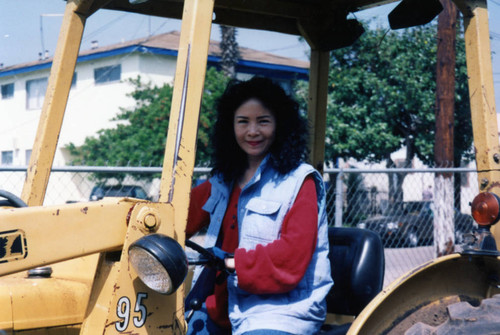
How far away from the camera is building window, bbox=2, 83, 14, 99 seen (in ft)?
87.5

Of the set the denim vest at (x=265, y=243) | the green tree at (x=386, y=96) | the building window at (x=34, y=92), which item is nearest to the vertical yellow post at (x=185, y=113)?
the denim vest at (x=265, y=243)

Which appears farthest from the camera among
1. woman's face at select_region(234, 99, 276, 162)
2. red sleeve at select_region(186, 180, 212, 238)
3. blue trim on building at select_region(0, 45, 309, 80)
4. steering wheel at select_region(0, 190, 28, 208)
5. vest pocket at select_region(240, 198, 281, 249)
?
blue trim on building at select_region(0, 45, 309, 80)

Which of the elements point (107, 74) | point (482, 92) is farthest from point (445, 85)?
point (107, 74)

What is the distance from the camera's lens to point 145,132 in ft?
59.8

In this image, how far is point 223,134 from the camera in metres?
2.99

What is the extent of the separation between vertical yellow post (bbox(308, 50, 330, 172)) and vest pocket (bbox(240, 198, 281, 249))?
876mm

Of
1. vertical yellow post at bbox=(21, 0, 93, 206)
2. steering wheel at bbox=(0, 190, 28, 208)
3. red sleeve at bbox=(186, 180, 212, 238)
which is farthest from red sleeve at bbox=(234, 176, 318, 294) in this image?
vertical yellow post at bbox=(21, 0, 93, 206)

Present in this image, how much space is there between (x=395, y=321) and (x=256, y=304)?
20.8 inches

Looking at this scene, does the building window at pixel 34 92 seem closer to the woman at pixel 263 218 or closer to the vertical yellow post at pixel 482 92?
the woman at pixel 263 218

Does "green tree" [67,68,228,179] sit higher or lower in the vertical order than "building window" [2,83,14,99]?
lower

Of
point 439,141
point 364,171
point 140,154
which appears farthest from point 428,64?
point 364,171

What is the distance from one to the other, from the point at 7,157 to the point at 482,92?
26495 mm

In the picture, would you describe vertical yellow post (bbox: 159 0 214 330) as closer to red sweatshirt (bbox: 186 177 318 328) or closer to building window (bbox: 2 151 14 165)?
red sweatshirt (bbox: 186 177 318 328)

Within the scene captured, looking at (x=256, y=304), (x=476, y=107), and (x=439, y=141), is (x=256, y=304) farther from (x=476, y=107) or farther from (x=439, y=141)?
(x=439, y=141)
